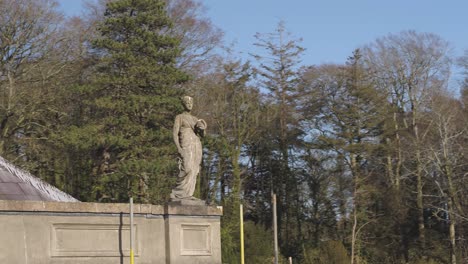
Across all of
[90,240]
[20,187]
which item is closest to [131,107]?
[20,187]

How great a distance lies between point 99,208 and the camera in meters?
12.7

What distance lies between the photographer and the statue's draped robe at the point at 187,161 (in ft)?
46.6

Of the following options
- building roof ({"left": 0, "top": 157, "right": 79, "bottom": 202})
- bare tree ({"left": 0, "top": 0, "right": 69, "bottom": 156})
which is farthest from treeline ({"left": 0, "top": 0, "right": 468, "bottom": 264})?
building roof ({"left": 0, "top": 157, "right": 79, "bottom": 202})

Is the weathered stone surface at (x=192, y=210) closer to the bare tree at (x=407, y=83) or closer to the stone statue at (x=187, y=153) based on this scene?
the stone statue at (x=187, y=153)

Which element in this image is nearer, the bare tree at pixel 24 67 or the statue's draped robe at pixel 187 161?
the statue's draped robe at pixel 187 161

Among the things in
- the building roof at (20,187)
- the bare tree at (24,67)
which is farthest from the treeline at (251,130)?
the building roof at (20,187)

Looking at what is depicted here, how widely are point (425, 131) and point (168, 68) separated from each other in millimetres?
16593

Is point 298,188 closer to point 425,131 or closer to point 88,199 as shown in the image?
point 425,131

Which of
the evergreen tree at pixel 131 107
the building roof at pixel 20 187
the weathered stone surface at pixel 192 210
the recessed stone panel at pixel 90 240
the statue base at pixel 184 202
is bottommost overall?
the recessed stone panel at pixel 90 240

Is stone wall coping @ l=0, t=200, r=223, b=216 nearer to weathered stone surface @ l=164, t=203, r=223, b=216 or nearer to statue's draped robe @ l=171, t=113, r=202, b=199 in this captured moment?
weathered stone surface @ l=164, t=203, r=223, b=216

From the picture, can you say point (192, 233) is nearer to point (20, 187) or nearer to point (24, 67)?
point (20, 187)

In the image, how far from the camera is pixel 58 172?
120ft

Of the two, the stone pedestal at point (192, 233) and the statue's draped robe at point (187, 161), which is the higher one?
the statue's draped robe at point (187, 161)

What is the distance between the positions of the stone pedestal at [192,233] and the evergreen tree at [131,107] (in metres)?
18.6
